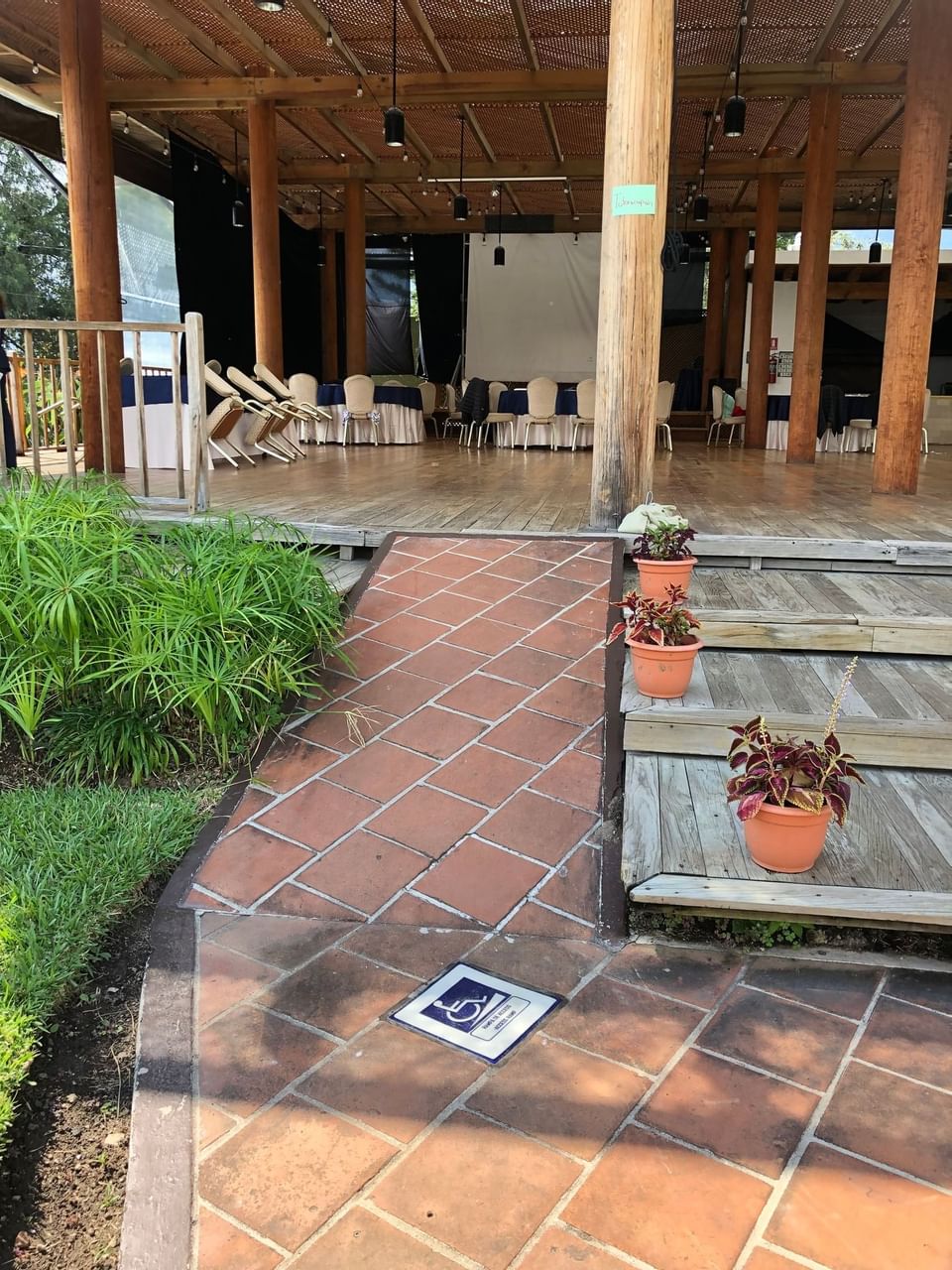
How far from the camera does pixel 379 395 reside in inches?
465

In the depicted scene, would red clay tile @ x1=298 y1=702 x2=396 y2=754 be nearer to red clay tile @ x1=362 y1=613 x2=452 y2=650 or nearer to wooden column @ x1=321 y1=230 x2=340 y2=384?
red clay tile @ x1=362 y1=613 x2=452 y2=650

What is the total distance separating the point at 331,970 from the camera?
2102 mm

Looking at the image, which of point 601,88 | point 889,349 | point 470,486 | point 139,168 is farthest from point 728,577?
point 139,168

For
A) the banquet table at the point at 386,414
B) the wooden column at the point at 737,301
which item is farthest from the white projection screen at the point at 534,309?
→ the banquet table at the point at 386,414

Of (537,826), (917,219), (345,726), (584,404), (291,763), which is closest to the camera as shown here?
(537,826)

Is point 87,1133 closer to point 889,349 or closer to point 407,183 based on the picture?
point 889,349

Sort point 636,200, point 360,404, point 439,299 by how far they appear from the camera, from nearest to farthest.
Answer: point 636,200 < point 360,404 < point 439,299

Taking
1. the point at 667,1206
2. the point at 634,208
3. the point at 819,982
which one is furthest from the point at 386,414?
the point at 667,1206

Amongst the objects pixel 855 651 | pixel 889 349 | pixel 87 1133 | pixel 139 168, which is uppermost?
pixel 139 168

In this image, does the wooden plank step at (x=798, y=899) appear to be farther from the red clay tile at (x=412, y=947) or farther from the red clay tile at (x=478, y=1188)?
the red clay tile at (x=478, y=1188)

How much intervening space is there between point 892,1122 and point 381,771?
5.27 ft

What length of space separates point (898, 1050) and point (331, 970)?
112 cm

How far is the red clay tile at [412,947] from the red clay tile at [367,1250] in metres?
0.66

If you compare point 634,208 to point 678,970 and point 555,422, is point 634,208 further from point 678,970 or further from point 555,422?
point 555,422
